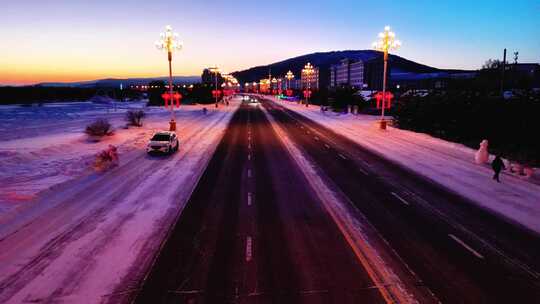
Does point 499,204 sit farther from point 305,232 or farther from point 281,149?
point 281,149

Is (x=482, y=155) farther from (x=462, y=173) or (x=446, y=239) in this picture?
(x=446, y=239)

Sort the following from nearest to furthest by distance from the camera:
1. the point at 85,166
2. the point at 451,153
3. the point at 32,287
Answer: the point at 32,287, the point at 85,166, the point at 451,153

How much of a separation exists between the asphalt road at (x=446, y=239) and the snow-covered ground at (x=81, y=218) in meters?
6.82

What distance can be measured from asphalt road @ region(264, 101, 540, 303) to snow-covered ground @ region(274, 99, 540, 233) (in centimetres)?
95

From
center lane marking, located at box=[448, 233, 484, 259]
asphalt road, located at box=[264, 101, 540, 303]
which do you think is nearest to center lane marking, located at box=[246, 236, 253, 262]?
asphalt road, located at box=[264, 101, 540, 303]

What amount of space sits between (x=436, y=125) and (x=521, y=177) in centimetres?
1907

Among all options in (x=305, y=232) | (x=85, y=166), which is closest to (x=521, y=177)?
(x=305, y=232)

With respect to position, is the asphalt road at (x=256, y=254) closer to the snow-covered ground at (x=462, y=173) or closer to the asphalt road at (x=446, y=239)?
the asphalt road at (x=446, y=239)

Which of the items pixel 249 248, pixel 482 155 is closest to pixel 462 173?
pixel 482 155

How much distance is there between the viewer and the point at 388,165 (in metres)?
Answer: 22.9

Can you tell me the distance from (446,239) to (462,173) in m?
10.6

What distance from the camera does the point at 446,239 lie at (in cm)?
1152

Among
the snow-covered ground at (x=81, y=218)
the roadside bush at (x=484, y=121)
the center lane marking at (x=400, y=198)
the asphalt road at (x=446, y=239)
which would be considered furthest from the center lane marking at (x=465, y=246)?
the roadside bush at (x=484, y=121)

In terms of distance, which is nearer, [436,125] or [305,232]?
[305,232]
